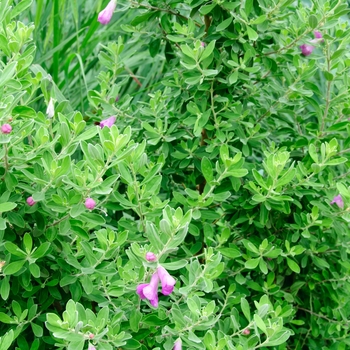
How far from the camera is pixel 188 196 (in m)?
1.61

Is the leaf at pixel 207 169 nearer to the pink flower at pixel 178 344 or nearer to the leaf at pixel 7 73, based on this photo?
the pink flower at pixel 178 344

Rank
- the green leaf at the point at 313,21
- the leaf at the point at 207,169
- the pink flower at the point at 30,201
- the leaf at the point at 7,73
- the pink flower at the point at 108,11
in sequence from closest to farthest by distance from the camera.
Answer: the leaf at the point at 7,73 < the pink flower at the point at 30,201 < the leaf at the point at 207,169 < the green leaf at the point at 313,21 < the pink flower at the point at 108,11

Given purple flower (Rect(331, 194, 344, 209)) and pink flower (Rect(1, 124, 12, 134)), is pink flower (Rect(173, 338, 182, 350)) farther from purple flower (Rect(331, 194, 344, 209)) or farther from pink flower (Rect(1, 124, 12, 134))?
purple flower (Rect(331, 194, 344, 209))

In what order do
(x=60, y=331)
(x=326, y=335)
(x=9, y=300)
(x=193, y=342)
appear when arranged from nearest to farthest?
1. (x=60, y=331)
2. (x=193, y=342)
3. (x=9, y=300)
4. (x=326, y=335)

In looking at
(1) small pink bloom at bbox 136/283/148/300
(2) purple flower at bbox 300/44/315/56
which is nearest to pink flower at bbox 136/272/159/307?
(1) small pink bloom at bbox 136/283/148/300

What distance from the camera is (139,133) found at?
1.77m

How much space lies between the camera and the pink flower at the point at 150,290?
1.12 meters

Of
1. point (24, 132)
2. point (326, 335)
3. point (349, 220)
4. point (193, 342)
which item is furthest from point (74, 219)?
point (326, 335)

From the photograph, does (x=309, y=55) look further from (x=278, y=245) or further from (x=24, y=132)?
(x=24, y=132)

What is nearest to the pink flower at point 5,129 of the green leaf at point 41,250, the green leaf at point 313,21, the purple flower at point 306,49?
the green leaf at point 41,250

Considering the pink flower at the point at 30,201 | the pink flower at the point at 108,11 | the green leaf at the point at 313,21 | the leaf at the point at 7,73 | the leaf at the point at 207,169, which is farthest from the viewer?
the pink flower at the point at 108,11

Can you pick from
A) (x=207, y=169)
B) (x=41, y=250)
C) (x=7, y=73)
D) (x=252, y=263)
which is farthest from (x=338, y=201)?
(x=7, y=73)

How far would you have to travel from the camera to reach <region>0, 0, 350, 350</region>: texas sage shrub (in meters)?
1.17

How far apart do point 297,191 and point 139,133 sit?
0.50 meters
